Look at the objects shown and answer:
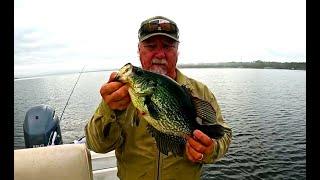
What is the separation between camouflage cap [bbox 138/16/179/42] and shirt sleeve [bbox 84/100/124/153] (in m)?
0.87

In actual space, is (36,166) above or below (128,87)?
below

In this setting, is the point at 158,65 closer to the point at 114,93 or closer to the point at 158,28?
the point at 158,28

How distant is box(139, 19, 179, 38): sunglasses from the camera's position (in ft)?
10.5

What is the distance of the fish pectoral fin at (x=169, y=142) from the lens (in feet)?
8.25

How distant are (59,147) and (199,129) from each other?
5.34 ft

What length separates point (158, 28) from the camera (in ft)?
10.5

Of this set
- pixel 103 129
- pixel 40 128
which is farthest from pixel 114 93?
pixel 40 128

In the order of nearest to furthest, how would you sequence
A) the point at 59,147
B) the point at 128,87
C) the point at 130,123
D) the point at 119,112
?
the point at 128,87 < the point at 119,112 < the point at 130,123 < the point at 59,147

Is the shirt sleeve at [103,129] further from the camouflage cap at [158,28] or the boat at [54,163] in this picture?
the camouflage cap at [158,28]

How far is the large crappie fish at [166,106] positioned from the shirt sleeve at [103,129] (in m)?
0.35

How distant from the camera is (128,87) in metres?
2.36
